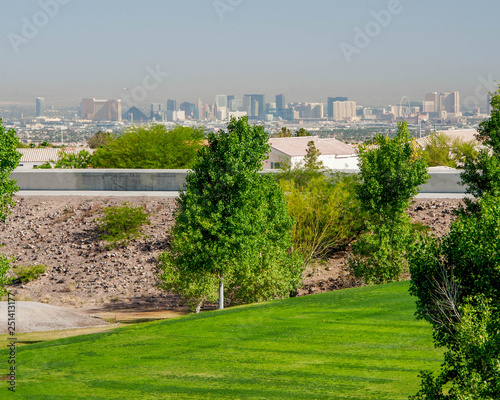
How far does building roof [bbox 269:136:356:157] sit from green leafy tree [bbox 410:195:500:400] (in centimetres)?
5904

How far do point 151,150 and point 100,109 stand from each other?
50.7 m

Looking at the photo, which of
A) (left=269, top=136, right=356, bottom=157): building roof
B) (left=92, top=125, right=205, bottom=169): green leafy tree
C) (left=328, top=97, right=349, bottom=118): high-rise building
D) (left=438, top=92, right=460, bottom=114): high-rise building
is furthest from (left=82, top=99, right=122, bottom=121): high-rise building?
(left=328, top=97, right=349, bottom=118): high-rise building

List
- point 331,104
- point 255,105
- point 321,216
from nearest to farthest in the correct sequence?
point 321,216
point 255,105
point 331,104

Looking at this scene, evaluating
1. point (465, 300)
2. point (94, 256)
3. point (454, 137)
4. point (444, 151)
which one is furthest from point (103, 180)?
point (454, 137)

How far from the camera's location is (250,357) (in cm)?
1387

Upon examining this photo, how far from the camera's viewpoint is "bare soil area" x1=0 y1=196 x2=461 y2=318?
28.6 m

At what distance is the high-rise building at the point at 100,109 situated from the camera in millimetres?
88031

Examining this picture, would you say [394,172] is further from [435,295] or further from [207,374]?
[435,295]

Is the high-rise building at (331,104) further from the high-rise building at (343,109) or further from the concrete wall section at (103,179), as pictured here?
the concrete wall section at (103,179)

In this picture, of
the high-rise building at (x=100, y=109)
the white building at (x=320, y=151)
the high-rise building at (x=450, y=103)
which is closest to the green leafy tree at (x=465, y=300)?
the white building at (x=320, y=151)

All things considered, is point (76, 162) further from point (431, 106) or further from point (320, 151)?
point (431, 106)

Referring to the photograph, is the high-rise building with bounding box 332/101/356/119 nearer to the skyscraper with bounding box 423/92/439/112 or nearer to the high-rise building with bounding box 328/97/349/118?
the high-rise building with bounding box 328/97/349/118

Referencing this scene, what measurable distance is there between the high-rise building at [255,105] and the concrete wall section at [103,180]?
93.4 meters

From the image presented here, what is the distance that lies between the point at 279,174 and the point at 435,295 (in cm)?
2540
